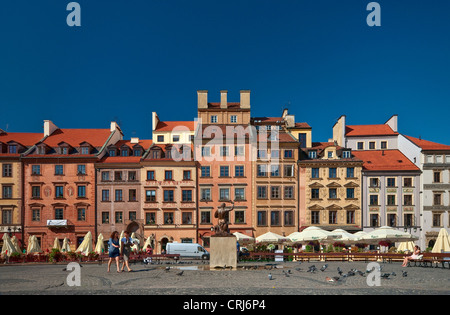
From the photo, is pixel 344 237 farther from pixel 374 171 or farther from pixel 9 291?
pixel 9 291

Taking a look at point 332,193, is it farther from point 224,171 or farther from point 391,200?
point 224,171

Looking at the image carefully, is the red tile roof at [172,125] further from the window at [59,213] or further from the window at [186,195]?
the window at [59,213]

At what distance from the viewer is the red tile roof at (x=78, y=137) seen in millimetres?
49553

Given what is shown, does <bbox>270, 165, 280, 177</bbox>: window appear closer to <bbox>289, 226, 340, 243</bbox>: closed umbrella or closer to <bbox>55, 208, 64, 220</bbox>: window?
<bbox>289, 226, 340, 243</bbox>: closed umbrella

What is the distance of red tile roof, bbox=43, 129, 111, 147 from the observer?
4955 centimetres

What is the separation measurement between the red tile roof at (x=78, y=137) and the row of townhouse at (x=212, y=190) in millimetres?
2022

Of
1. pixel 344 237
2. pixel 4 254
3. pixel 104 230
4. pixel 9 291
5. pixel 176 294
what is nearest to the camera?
pixel 176 294

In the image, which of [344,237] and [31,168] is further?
[31,168]

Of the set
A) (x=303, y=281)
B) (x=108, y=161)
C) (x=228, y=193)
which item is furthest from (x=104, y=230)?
(x=303, y=281)

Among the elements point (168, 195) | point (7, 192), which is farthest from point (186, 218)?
point (7, 192)

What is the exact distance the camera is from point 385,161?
159 feet

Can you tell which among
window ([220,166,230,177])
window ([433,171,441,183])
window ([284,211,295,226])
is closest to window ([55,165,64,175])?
window ([220,166,230,177])

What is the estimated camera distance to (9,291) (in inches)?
554
